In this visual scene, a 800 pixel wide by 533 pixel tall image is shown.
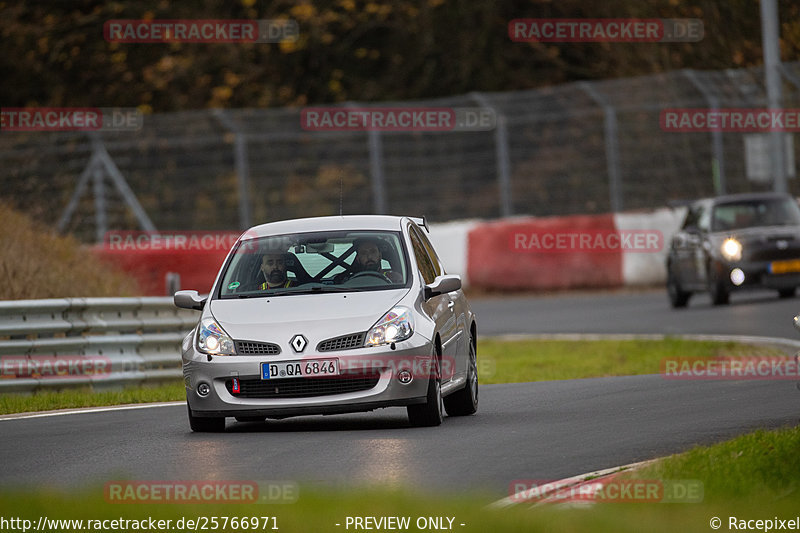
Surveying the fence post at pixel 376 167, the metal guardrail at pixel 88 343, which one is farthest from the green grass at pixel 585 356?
the fence post at pixel 376 167

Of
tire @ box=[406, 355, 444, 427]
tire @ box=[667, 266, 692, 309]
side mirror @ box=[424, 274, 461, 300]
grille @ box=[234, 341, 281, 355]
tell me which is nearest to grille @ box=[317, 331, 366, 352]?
grille @ box=[234, 341, 281, 355]

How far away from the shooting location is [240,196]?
2933 cm

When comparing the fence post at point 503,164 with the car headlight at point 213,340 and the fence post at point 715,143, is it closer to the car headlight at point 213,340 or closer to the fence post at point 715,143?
the fence post at point 715,143

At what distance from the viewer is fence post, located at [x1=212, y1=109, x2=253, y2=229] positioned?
29.1 metres

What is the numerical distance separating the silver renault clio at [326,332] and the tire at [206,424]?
1 centimetres

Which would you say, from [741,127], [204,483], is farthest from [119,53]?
[204,483]

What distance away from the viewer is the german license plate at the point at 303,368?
1100 centimetres

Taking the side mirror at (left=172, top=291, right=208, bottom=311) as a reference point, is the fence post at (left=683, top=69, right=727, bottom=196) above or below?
above

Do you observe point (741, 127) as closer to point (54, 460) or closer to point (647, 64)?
point (647, 64)

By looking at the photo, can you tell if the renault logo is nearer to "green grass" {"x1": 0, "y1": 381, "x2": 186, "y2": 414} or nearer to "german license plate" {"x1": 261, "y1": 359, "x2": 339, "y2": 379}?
"german license plate" {"x1": 261, "y1": 359, "x2": 339, "y2": 379}

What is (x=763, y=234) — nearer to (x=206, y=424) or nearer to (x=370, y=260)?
(x=370, y=260)

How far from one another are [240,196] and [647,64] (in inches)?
461

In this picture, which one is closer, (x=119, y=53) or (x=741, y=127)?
(x=741, y=127)

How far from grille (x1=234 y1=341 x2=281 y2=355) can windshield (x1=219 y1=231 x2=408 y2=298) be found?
675 mm
